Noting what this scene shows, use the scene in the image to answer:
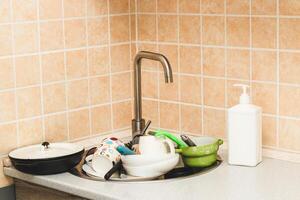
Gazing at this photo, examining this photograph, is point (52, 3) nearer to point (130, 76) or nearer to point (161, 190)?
point (130, 76)

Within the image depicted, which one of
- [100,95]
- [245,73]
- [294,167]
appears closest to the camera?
[294,167]

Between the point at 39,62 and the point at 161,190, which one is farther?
the point at 39,62

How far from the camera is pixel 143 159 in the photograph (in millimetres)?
2088

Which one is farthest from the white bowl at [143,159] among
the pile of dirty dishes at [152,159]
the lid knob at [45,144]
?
the lid knob at [45,144]

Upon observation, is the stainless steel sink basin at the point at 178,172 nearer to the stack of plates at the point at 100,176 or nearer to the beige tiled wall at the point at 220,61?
the stack of plates at the point at 100,176

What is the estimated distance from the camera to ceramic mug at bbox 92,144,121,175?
7.06 ft

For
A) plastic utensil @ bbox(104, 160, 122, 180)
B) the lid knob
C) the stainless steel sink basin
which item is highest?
the lid knob

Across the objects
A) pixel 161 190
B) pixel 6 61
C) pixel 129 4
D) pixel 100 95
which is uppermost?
pixel 129 4

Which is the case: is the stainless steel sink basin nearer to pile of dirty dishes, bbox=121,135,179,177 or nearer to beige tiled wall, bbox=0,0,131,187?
pile of dirty dishes, bbox=121,135,179,177

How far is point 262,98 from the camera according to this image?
228 centimetres

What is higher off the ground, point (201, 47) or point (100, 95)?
point (201, 47)

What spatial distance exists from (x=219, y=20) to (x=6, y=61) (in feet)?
2.49

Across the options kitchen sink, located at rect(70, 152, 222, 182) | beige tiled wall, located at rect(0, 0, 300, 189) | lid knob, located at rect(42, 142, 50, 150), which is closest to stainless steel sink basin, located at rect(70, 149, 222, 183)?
kitchen sink, located at rect(70, 152, 222, 182)

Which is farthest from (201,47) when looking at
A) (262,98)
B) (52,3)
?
(52,3)
